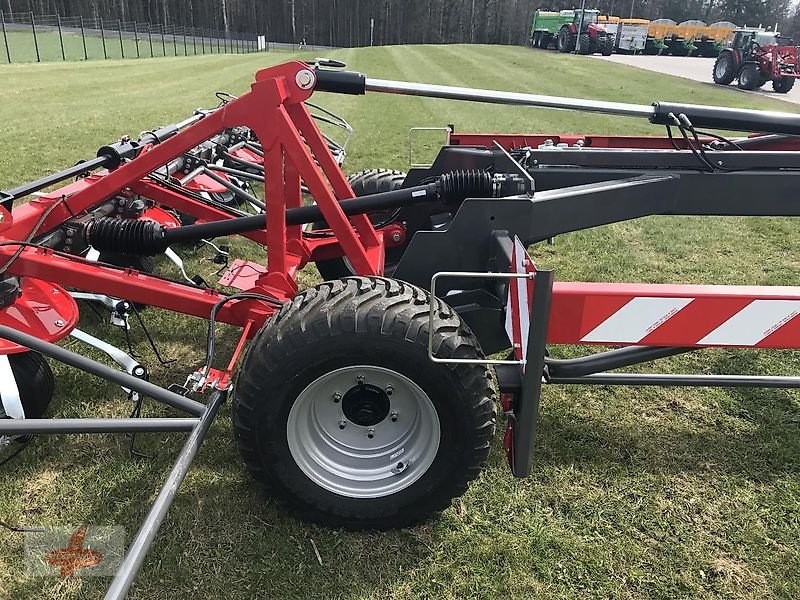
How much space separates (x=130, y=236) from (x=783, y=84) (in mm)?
25453

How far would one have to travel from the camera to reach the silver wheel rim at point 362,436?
2.63 meters

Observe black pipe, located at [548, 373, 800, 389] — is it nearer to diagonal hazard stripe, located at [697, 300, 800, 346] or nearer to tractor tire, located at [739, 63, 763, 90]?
diagonal hazard stripe, located at [697, 300, 800, 346]

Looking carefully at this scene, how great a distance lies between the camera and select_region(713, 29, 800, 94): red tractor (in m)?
22.5

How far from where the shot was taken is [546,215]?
9.51ft

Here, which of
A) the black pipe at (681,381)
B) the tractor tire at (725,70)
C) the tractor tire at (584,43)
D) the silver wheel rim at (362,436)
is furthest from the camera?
the tractor tire at (584,43)

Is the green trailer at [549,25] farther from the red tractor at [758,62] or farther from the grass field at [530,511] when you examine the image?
the grass field at [530,511]

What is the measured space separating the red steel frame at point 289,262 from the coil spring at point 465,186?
0.56 metres

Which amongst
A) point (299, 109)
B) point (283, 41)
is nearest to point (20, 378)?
point (299, 109)

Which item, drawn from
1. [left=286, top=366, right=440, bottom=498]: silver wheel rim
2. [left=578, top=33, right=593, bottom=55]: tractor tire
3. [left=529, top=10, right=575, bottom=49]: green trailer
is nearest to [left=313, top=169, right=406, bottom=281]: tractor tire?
[left=286, top=366, right=440, bottom=498]: silver wheel rim

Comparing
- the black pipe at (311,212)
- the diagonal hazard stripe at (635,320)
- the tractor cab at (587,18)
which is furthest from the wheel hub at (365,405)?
the tractor cab at (587,18)

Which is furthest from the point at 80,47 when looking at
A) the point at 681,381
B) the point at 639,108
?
the point at 681,381

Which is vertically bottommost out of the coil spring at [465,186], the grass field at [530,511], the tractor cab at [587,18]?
the grass field at [530,511]

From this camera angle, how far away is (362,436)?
2824 mm

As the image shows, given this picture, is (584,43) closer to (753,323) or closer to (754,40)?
(754,40)
